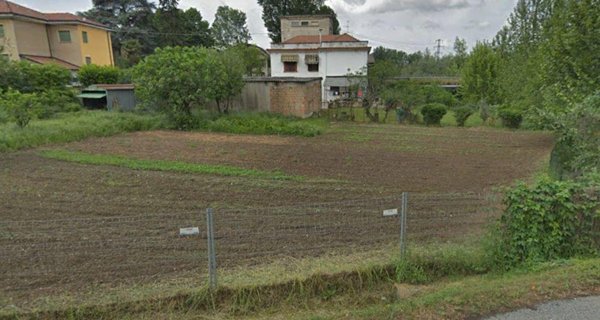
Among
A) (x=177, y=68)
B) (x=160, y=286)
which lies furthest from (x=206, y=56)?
(x=160, y=286)

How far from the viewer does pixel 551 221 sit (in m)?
4.03

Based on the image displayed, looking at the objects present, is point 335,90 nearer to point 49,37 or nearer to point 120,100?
point 120,100

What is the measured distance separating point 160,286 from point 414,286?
3.00 m

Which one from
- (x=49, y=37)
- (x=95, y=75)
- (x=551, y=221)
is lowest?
(x=551, y=221)

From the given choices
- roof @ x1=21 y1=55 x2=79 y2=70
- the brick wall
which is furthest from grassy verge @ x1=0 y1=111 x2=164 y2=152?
roof @ x1=21 y1=55 x2=79 y2=70

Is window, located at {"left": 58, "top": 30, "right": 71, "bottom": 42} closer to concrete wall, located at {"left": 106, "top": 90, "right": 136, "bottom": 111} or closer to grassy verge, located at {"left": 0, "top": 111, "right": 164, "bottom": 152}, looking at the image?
concrete wall, located at {"left": 106, "top": 90, "right": 136, "bottom": 111}

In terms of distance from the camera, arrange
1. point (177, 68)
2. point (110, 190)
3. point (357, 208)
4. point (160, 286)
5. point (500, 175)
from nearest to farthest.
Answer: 1. point (160, 286)
2. point (357, 208)
3. point (110, 190)
4. point (500, 175)
5. point (177, 68)

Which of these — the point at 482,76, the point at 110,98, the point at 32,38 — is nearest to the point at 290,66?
the point at 482,76

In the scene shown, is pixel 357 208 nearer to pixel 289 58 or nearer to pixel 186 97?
pixel 186 97

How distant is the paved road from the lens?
2.99m

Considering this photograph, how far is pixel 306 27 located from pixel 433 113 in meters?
29.0

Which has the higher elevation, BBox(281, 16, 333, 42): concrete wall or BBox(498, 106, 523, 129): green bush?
BBox(281, 16, 333, 42): concrete wall

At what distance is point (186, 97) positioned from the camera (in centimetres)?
1825

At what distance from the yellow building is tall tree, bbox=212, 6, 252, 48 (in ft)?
78.7
